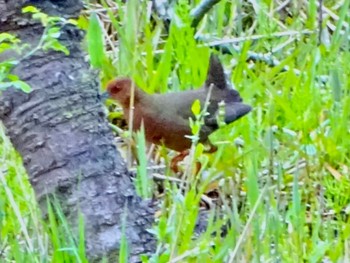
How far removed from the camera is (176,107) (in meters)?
3.32

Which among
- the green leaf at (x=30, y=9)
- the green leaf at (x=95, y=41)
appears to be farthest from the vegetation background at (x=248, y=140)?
the green leaf at (x=30, y=9)

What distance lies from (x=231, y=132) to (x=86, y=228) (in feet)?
3.67

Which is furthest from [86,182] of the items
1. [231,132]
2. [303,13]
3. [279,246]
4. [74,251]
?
[303,13]

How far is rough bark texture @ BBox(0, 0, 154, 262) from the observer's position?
2.44 metres

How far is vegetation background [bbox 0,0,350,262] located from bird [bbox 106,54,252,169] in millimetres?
85

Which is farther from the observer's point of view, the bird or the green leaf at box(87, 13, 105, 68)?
the bird

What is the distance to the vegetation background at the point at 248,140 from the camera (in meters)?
2.42

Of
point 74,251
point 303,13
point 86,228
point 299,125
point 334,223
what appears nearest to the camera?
point 74,251

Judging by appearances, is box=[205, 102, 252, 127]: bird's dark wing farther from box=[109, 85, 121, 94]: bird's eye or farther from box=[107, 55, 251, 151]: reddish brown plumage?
box=[109, 85, 121, 94]: bird's eye

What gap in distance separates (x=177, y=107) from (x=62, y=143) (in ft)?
2.98

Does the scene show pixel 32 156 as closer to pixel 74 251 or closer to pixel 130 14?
pixel 74 251

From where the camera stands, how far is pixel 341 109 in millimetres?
3486

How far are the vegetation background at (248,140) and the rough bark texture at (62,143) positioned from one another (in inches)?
3.3

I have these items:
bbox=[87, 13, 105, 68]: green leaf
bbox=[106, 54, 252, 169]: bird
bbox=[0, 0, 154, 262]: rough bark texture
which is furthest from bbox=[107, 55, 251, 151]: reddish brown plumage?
bbox=[0, 0, 154, 262]: rough bark texture
